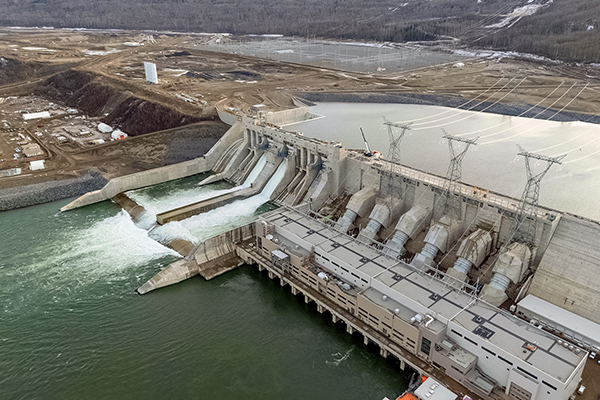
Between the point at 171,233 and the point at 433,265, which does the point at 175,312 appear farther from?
the point at 433,265

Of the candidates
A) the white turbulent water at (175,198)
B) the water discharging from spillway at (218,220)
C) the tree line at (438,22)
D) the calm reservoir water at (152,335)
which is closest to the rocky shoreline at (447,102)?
the tree line at (438,22)

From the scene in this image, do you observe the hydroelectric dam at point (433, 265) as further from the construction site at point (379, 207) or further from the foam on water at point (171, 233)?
the foam on water at point (171, 233)

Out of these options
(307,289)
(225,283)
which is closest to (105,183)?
(225,283)

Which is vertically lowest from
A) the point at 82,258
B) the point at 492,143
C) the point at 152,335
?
the point at 152,335

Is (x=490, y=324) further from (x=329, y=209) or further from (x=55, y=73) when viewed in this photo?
(x=55, y=73)

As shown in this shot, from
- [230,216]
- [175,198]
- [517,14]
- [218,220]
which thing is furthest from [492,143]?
[517,14]

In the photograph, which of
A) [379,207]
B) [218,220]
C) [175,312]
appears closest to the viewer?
[175,312]

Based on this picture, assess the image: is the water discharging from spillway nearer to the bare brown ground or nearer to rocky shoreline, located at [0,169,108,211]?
rocky shoreline, located at [0,169,108,211]
